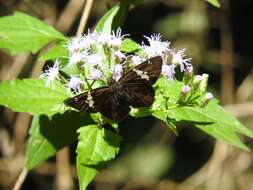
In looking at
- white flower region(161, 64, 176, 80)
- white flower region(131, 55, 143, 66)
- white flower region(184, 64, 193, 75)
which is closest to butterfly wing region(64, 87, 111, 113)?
white flower region(131, 55, 143, 66)

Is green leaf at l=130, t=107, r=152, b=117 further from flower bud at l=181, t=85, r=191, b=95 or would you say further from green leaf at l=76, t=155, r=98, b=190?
green leaf at l=76, t=155, r=98, b=190

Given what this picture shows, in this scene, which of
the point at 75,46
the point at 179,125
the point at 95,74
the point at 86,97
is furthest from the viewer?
the point at 179,125

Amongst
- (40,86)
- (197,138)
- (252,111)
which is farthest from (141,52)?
(197,138)

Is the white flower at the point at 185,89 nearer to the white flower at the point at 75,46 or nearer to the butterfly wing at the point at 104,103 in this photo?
the butterfly wing at the point at 104,103

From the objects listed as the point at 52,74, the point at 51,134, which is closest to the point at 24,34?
the point at 52,74

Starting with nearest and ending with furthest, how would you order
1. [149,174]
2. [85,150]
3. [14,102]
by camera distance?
1. [85,150]
2. [14,102]
3. [149,174]

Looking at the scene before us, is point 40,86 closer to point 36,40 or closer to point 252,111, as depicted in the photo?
point 36,40

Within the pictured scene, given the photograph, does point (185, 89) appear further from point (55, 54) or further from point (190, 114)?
point (55, 54)
